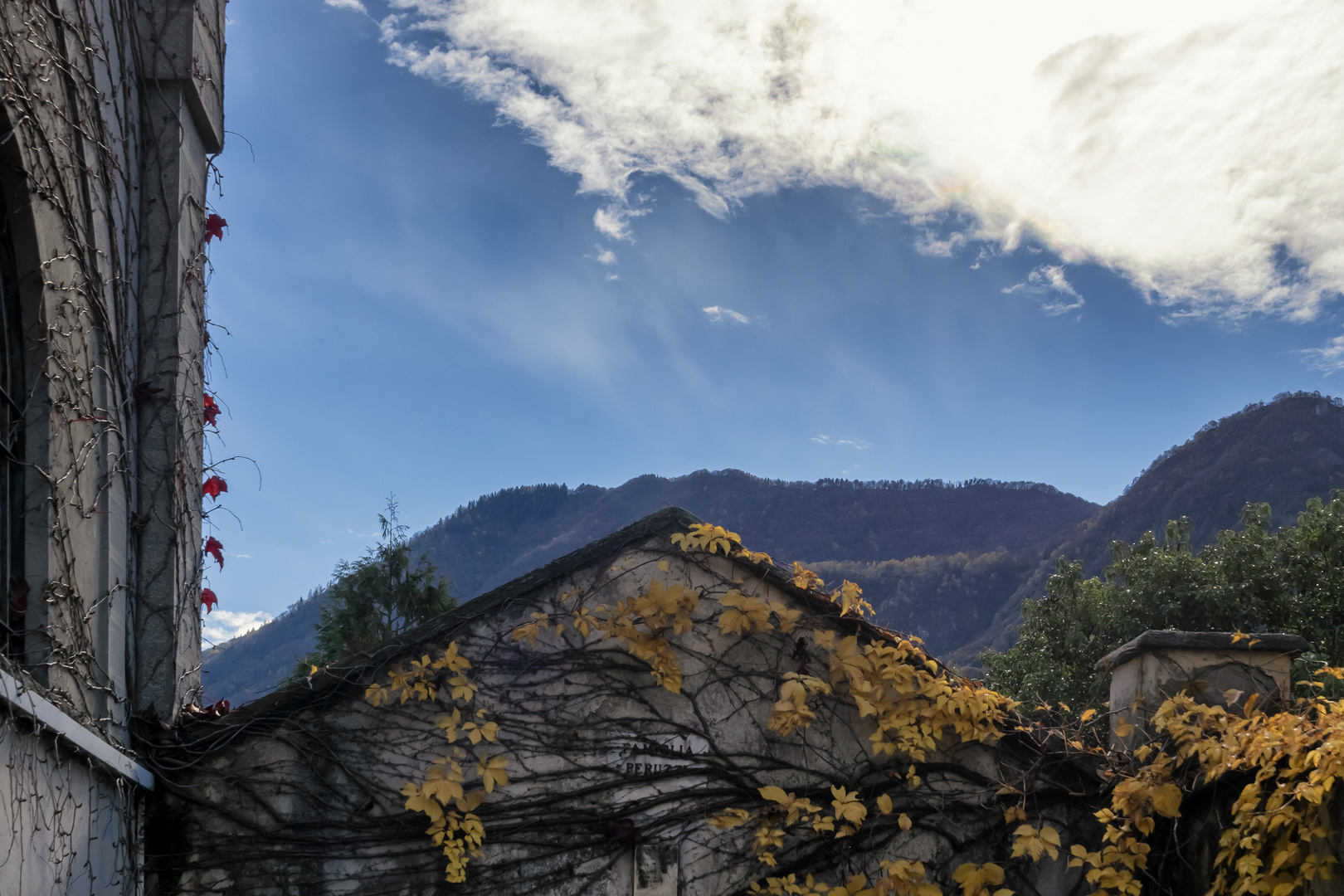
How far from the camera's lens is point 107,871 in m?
4.93

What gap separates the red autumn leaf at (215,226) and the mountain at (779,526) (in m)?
55.7

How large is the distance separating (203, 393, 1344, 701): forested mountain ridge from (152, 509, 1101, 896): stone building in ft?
71.3

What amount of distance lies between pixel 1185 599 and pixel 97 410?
19.8 metres

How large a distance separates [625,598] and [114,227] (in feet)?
11.8

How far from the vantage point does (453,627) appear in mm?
5758

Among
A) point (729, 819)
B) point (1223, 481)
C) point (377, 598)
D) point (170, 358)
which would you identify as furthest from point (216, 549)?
point (1223, 481)

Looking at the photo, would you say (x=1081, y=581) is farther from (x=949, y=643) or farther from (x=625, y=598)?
(x=949, y=643)

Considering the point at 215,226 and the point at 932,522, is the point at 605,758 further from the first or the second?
the point at 932,522

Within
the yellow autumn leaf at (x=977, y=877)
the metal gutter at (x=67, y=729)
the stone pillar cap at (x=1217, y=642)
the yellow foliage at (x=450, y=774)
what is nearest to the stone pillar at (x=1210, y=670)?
the stone pillar cap at (x=1217, y=642)

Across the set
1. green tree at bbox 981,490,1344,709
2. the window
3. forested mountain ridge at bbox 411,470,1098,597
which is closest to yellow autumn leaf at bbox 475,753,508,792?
the window

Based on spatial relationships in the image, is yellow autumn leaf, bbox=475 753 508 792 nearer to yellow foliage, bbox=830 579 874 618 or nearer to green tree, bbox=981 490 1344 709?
yellow foliage, bbox=830 579 874 618

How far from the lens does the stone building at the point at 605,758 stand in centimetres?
543

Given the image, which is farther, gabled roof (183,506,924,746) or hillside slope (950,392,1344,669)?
hillside slope (950,392,1344,669)

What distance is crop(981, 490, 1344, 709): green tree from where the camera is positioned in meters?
18.0
